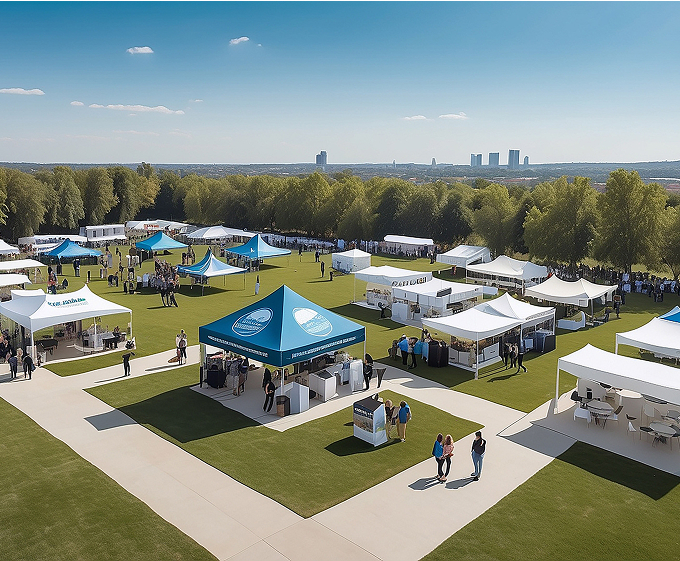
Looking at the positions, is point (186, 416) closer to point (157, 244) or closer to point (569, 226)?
point (157, 244)

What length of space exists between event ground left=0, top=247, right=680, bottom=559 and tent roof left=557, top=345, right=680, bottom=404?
1836 mm

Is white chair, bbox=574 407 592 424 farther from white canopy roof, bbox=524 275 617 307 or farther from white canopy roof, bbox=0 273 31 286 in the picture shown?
white canopy roof, bbox=0 273 31 286

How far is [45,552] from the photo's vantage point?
381 inches

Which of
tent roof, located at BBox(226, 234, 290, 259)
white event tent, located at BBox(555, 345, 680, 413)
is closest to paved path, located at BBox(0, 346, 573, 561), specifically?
white event tent, located at BBox(555, 345, 680, 413)

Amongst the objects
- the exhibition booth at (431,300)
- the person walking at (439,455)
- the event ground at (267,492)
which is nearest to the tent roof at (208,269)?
the exhibition booth at (431,300)

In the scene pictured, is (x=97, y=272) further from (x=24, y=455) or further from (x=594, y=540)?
(x=594, y=540)

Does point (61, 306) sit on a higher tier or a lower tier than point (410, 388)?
higher

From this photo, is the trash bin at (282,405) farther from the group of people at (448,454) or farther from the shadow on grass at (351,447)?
the group of people at (448,454)

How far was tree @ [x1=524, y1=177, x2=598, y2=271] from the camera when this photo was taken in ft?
133

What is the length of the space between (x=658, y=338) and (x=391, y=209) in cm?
4361

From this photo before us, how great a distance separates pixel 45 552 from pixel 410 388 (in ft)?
35.7

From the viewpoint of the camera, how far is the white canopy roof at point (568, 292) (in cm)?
2691

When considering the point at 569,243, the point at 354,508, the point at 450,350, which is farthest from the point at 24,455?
the point at 569,243

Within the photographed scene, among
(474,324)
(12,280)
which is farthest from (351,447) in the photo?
(12,280)
